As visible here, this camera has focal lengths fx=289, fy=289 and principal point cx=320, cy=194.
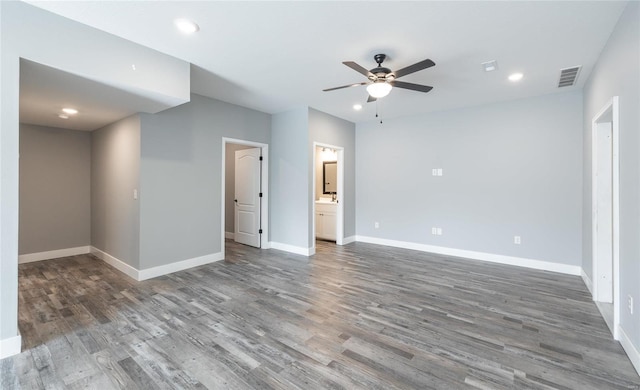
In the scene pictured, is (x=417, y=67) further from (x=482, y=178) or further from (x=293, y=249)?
(x=293, y=249)

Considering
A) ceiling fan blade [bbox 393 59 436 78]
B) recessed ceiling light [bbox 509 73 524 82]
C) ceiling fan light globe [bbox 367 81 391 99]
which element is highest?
recessed ceiling light [bbox 509 73 524 82]

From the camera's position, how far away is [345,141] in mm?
6273

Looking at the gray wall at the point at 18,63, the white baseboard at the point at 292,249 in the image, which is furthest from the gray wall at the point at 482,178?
the gray wall at the point at 18,63

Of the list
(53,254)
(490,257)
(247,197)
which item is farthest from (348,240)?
(53,254)

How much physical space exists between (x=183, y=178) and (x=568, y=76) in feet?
17.9

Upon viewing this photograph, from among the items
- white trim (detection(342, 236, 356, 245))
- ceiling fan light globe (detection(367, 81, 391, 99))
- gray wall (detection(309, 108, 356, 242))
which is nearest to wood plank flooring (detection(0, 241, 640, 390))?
white trim (detection(342, 236, 356, 245))

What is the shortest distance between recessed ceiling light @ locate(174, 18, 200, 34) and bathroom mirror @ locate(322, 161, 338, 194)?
191 inches

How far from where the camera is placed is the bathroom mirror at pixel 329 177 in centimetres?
721

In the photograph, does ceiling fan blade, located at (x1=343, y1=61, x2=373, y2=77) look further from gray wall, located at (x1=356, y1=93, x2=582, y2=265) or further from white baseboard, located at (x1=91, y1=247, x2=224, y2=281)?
white baseboard, located at (x1=91, y1=247, x2=224, y2=281)

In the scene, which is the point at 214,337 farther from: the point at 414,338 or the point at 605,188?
the point at 605,188

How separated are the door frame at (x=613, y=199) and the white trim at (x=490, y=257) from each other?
1.14 meters

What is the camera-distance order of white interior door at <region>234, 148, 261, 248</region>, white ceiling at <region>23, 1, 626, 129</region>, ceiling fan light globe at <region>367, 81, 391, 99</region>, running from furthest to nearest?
1. white interior door at <region>234, 148, 261, 248</region>
2. ceiling fan light globe at <region>367, 81, 391, 99</region>
3. white ceiling at <region>23, 1, 626, 129</region>

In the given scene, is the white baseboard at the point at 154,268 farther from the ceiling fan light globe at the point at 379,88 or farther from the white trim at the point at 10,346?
the ceiling fan light globe at the point at 379,88

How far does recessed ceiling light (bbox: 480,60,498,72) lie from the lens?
3.32 m
